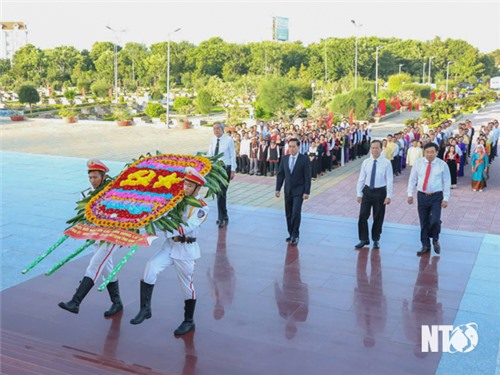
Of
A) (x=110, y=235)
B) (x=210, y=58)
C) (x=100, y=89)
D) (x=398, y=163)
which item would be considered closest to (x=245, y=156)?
(x=398, y=163)

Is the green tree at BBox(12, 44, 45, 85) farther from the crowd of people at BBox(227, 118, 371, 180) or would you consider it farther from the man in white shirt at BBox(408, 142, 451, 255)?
the man in white shirt at BBox(408, 142, 451, 255)

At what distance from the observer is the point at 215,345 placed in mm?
5016

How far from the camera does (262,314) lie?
18.8ft

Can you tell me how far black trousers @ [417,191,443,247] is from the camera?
757 cm

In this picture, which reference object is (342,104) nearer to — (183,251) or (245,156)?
(245,156)

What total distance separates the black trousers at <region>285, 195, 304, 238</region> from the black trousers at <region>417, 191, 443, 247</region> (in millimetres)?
1633

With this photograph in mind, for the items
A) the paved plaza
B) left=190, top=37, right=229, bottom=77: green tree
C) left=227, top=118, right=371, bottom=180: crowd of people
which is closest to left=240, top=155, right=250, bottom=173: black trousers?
left=227, top=118, right=371, bottom=180: crowd of people

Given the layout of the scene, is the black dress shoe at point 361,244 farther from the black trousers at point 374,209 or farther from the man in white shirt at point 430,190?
the man in white shirt at point 430,190

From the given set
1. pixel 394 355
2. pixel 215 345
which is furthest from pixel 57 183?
pixel 394 355

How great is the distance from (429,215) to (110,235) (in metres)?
4.58

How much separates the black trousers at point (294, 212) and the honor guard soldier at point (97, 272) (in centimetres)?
317

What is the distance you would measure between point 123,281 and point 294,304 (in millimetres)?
2051

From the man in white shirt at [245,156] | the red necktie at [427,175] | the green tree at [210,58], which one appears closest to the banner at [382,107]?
the man in white shirt at [245,156]

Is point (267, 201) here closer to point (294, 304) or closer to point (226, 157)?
point (226, 157)
